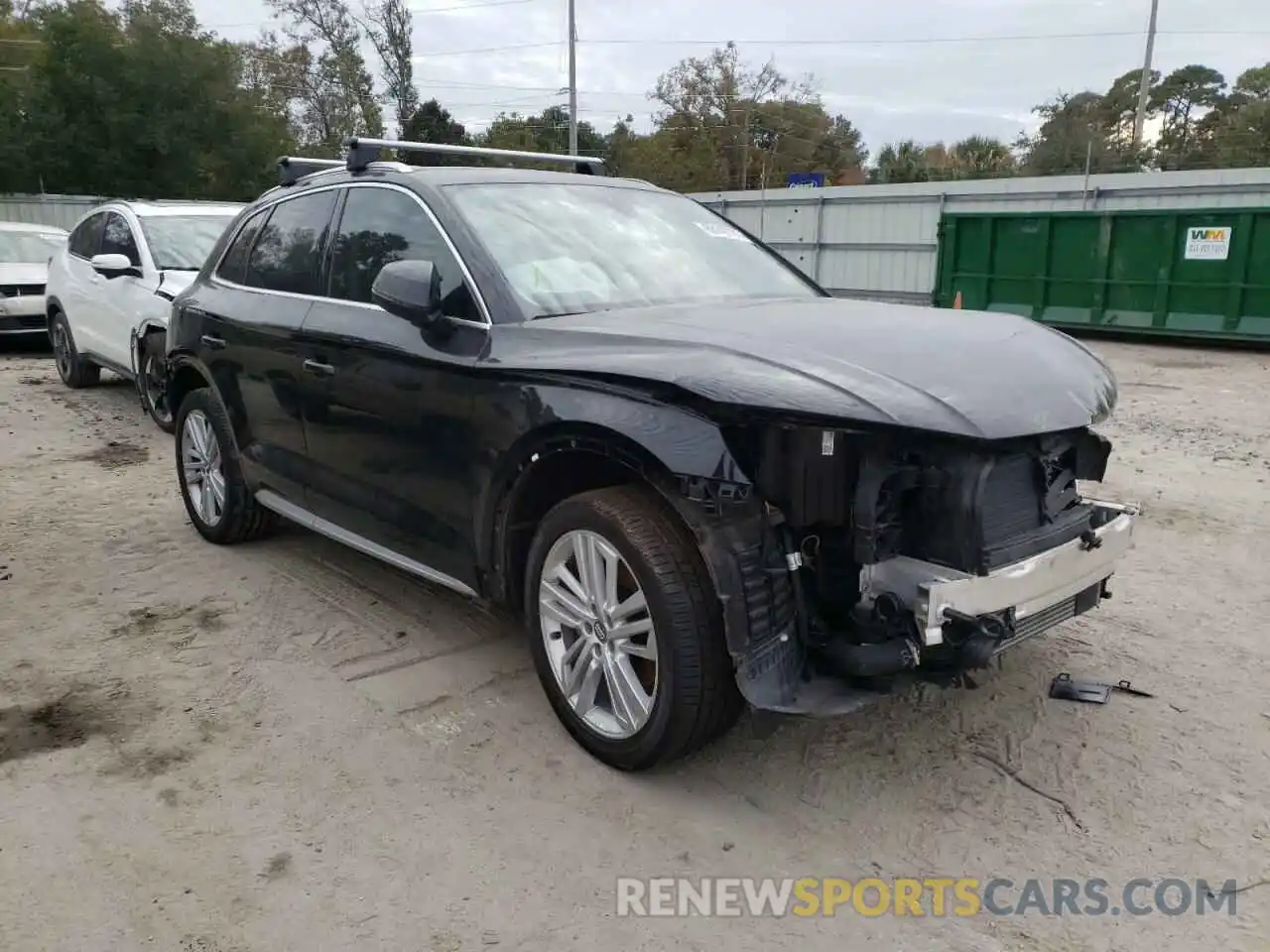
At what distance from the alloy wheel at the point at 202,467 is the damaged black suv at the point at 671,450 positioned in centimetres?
111

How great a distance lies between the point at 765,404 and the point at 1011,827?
1429 millimetres

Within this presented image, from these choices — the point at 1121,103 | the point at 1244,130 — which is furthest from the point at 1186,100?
the point at 1244,130

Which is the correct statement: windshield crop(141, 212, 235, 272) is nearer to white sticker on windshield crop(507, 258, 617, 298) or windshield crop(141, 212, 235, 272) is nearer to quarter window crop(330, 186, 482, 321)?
quarter window crop(330, 186, 482, 321)

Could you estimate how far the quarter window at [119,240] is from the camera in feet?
27.3

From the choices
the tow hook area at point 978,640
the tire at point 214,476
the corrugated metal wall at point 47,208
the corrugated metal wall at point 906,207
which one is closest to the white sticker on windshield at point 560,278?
the tow hook area at point 978,640

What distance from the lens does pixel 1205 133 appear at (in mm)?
49906

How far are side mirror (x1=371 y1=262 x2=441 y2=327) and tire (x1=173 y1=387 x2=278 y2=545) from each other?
1997 mm

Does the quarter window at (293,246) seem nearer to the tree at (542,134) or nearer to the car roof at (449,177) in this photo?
the car roof at (449,177)

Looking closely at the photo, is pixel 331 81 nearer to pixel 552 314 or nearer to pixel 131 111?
pixel 131 111

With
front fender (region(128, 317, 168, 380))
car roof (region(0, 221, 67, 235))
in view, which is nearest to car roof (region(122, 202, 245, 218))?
front fender (region(128, 317, 168, 380))

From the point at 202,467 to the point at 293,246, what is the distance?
1.49m

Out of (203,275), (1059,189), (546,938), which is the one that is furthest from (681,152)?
(546,938)

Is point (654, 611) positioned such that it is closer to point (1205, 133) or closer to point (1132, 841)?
point (1132, 841)

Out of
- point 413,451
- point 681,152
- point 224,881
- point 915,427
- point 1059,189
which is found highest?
point 681,152
